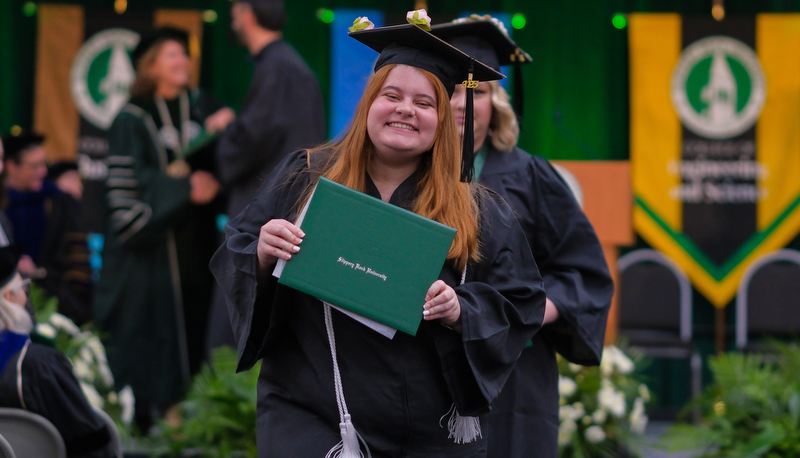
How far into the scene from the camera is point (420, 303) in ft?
7.98

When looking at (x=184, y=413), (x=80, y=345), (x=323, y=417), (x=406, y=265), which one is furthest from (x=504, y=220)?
(x=80, y=345)

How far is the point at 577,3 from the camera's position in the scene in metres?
7.76

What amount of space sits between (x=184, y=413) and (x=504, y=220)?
2755 mm

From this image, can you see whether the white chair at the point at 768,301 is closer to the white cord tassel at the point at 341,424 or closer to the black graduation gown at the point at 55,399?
the black graduation gown at the point at 55,399

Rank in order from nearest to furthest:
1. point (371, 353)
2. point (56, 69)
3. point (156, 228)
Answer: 1. point (371, 353)
2. point (156, 228)
3. point (56, 69)

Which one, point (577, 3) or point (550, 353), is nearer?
point (550, 353)

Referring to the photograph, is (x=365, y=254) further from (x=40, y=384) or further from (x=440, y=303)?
(x=40, y=384)

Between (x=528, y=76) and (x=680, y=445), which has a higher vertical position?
(x=528, y=76)

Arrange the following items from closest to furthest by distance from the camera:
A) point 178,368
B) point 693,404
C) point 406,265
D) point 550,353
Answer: point 406,265 → point 550,353 → point 693,404 → point 178,368

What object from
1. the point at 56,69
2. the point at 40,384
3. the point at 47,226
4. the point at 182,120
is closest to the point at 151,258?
the point at 182,120

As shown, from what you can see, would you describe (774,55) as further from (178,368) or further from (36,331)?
(36,331)

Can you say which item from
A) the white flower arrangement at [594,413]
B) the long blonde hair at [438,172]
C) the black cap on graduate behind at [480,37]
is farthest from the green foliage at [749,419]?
the long blonde hair at [438,172]

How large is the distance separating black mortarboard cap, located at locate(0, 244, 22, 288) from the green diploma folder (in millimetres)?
1282

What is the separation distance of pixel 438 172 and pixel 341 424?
0.70 meters
